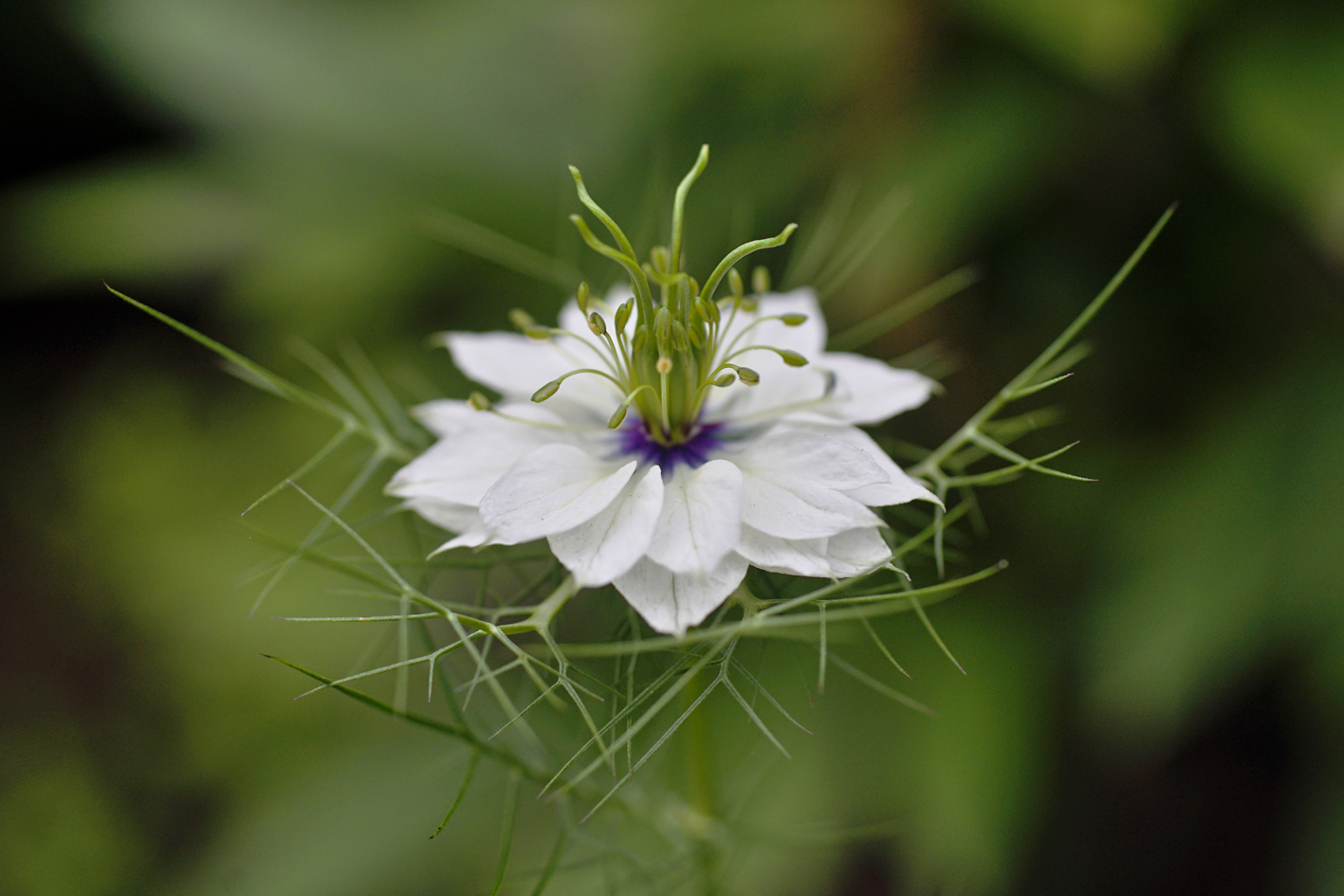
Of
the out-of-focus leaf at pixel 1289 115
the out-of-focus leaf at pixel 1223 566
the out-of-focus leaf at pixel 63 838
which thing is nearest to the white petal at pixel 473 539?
the out-of-focus leaf at pixel 1223 566

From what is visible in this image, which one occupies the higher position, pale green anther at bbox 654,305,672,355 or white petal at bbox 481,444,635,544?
pale green anther at bbox 654,305,672,355

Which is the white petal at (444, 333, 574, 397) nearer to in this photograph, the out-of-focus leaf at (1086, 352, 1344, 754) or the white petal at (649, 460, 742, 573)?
the white petal at (649, 460, 742, 573)

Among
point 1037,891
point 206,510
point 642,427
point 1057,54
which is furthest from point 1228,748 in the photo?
point 206,510

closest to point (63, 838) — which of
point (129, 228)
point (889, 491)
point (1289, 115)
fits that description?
point (129, 228)

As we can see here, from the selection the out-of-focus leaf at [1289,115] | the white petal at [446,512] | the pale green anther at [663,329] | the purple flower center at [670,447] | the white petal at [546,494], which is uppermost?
the out-of-focus leaf at [1289,115]

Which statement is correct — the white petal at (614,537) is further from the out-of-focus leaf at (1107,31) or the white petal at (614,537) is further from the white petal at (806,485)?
the out-of-focus leaf at (1107,31)

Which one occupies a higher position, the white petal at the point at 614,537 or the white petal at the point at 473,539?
the white petal at the point at 614,537

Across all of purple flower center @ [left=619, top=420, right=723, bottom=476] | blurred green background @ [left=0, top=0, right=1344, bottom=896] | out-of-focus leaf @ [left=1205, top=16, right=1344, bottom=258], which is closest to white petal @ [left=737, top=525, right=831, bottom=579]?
purple flower center @ [left=619, top=420, right=723, bottom=476]
